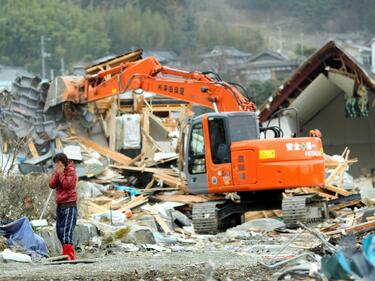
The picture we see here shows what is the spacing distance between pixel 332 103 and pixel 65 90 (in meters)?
17.9

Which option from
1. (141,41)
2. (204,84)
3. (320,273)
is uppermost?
(141,41)

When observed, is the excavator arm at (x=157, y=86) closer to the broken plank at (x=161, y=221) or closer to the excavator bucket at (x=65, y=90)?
the excavator bucket at (x=65, y=90)

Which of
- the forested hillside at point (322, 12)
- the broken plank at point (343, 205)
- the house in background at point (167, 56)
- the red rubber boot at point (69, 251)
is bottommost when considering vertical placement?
the red rubber boot at point (69, 251)

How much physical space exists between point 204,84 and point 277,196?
2.91 metres

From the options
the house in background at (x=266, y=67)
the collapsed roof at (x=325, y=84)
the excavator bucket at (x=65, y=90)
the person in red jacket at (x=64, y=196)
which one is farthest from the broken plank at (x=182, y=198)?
the house in background at (x=266, y=67)

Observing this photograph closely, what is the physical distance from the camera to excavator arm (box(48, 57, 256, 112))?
2262 cm

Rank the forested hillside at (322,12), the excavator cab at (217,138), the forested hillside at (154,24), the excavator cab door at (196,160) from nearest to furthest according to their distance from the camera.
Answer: the excavator cab at (217,138) < the excavator cab door at (196,160) < the forested hillside at (154,24) < the forested hillside at (322,12)

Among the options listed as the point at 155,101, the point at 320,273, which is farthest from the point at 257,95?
the point at 320,273

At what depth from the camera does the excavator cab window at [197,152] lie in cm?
2152

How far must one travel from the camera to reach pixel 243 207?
862 inches

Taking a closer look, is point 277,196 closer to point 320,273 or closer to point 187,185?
point 187,185

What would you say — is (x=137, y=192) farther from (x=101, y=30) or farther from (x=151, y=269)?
(x=101, y=30)

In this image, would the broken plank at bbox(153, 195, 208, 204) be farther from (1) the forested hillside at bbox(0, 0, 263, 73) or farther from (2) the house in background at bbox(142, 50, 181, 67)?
(2) the house in background at bbox(142, 50, 181, 67)

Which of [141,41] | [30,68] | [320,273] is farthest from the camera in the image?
[141,41]
